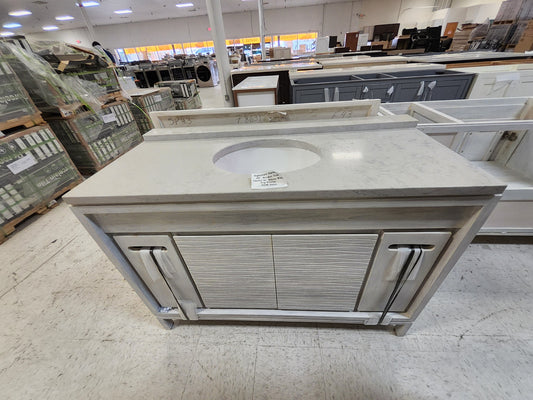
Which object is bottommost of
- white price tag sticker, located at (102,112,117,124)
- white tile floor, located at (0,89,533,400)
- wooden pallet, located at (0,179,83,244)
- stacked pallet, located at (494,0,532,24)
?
A: white tile floor, located at (0,89,533,400)

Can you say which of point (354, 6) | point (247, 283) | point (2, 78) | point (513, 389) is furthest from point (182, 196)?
point (354, 6)

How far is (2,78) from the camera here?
1.74 metres

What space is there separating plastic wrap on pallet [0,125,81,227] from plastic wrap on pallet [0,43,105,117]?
1.03 ft

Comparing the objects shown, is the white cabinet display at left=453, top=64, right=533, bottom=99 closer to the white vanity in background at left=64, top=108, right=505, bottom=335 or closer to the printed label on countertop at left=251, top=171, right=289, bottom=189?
the white vanity in background at left=64, top=108, right=505, bottom=335

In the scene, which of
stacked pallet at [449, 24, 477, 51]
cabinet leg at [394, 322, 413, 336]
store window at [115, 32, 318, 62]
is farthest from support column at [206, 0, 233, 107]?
store window at [115, 32, 318, 62]

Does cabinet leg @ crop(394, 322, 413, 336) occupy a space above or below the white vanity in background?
below

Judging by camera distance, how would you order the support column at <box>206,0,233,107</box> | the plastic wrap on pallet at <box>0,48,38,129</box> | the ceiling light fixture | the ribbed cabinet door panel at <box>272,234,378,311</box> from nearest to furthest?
the ribbed cabinet door panel at <box>272,234,378,311</box>, the plastic wrap on pallet at <box>0,48,38,129</box>, the support column at <box>206,0,233,107</box>, the ceiling light fixture

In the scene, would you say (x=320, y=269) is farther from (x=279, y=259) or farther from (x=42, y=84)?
(x=42, y=84)

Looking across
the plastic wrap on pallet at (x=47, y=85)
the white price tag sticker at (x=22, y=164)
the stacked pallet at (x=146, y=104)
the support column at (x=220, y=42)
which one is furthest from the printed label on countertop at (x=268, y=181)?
the stacked pallet at (x=146, y=104)

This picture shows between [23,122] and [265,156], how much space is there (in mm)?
2348

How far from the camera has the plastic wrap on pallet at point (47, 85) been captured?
1904mm

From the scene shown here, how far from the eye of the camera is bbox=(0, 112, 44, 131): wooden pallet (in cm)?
177

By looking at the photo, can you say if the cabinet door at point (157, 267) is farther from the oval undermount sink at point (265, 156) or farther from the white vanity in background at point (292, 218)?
the oval undermount sink at point (265, 156)

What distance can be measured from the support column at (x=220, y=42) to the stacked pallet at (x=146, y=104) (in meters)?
1.22
